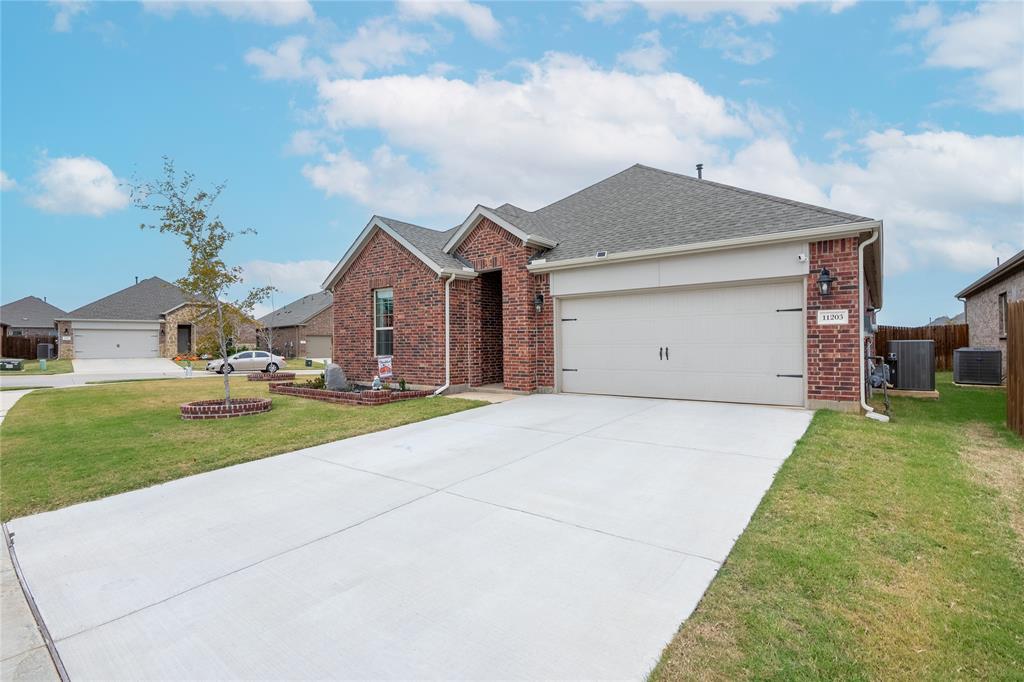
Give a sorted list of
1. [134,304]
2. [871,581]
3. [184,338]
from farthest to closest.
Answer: [184,338] → [134,304] → [871,581]

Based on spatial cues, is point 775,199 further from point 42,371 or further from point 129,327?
point 129,327

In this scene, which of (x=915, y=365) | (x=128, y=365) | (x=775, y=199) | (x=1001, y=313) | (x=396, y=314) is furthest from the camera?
(x=128, y=365)

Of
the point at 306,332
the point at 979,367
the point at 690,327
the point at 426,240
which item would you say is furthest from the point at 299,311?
the point at 979,367

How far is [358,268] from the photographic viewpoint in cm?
1377

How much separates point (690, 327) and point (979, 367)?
32.9ft

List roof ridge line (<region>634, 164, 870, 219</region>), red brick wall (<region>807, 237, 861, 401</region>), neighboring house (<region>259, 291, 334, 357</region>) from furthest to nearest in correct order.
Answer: neighboring house (<region>259, 291, 334, 357</region>) < roof ridge line (<region>634, 164, 870, 219</region>) < red brick wall (<region>807, 237, 861, 401</region>)

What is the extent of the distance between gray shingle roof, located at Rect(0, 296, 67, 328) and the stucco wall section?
62.4 m

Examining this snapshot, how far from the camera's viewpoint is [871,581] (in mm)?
2756

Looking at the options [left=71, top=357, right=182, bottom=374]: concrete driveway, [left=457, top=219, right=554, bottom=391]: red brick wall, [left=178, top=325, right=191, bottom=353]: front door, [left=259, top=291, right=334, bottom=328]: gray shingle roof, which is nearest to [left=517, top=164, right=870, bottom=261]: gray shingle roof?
[left=457, top=219, right=554, bottom=391]: red brick wall

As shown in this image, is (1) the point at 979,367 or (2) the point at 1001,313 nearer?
(1) the point at 979,367

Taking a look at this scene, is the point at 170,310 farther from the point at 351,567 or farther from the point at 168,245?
the point at 351,567

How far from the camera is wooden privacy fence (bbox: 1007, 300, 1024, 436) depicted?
658 centimetres

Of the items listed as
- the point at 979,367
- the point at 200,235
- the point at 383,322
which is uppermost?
the point at 200,235

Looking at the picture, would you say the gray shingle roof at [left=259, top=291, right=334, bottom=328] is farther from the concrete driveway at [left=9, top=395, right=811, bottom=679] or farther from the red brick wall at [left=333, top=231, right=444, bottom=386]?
the concrete driveway at [left=9, top=395, right=811, bottom=679]
